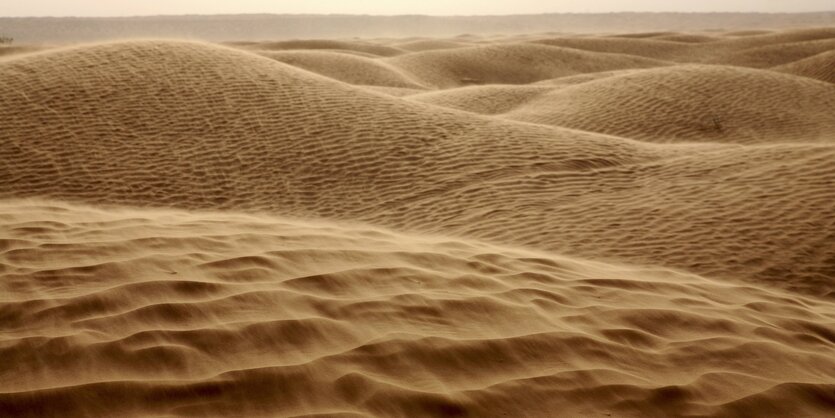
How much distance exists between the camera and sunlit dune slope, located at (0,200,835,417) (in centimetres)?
257

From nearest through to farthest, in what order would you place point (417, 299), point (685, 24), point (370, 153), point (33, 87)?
1. point (417, 299)
2. point (370, 153)
3. point (33, 87)
4. point (685, 24)

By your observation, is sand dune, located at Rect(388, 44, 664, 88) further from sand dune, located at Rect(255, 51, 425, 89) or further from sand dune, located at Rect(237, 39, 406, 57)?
sand dune, located at Rect(237, 39, 406, 57)

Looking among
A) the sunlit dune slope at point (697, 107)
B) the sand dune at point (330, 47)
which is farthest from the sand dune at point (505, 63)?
the sunlit dune slope at point (697, 107)

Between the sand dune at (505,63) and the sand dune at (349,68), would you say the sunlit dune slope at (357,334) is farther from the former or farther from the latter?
the sand dune at (505,63)

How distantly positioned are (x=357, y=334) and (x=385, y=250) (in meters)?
1.45

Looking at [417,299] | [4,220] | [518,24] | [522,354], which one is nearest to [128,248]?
[4,220]

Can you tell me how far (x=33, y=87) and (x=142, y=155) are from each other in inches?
112

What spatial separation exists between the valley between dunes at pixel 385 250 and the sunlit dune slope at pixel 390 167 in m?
0.04

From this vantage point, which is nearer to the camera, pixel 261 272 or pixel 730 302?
pixel 261 272

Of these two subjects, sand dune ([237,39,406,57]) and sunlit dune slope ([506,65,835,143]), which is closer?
sunlit dune slope ([506,65,835,143])

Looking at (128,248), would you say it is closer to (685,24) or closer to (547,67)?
(547,67)

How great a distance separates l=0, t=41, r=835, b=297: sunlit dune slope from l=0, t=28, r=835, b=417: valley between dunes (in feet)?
0.12

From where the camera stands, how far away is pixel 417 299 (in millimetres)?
3621

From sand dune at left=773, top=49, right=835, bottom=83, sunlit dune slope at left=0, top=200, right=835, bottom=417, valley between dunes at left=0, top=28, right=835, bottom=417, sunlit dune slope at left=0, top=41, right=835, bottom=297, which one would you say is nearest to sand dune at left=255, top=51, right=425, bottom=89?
valley between dunes at left=0, top=28, right=835, bottom=417
